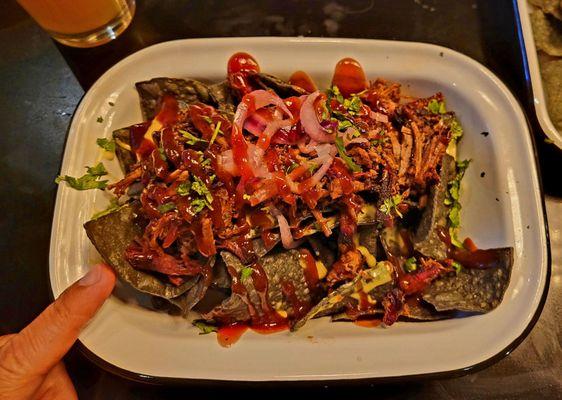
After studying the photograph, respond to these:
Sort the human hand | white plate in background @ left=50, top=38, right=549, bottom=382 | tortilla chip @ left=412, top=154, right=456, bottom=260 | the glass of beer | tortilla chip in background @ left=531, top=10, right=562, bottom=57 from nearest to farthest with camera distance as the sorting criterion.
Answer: the human hand < white plate in background @ left=50, top=38, right=549, bottom=382 < tortilla chip @ left=412, top=154, right=456, bottom=260 < the glass of beer < tortilla chip in background @ left=531, top=10, right=562, bottom=57

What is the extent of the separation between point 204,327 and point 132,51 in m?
1.59

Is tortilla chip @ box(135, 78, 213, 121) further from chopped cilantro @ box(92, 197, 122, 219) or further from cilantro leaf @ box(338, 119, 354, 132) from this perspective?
cilantro leaf @ box(338, 119, 354, 132)

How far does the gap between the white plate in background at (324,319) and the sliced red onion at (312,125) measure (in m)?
0.40

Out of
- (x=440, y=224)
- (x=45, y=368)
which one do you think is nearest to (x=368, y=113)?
(x=440, y=224)

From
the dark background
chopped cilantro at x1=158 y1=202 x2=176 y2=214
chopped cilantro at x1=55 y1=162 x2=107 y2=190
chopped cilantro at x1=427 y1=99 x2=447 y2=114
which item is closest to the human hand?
chopped cilantro at x1=158 y1=202 x2=176 y2=214

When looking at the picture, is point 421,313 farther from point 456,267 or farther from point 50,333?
point 50,333

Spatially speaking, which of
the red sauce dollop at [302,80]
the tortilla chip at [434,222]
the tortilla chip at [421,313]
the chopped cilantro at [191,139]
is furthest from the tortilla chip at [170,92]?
the tortilla chip at [421,313]

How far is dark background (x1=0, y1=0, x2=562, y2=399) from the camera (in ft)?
7.51

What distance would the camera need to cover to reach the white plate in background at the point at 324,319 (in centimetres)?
183

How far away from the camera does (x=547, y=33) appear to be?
2.58 meters

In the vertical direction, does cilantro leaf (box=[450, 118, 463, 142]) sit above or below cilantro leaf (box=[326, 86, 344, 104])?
below

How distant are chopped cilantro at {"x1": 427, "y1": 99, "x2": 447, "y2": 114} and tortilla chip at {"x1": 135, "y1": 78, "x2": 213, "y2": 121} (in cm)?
95

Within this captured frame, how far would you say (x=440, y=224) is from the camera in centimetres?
215

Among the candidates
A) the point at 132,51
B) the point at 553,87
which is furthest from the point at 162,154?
the point at 553,87
